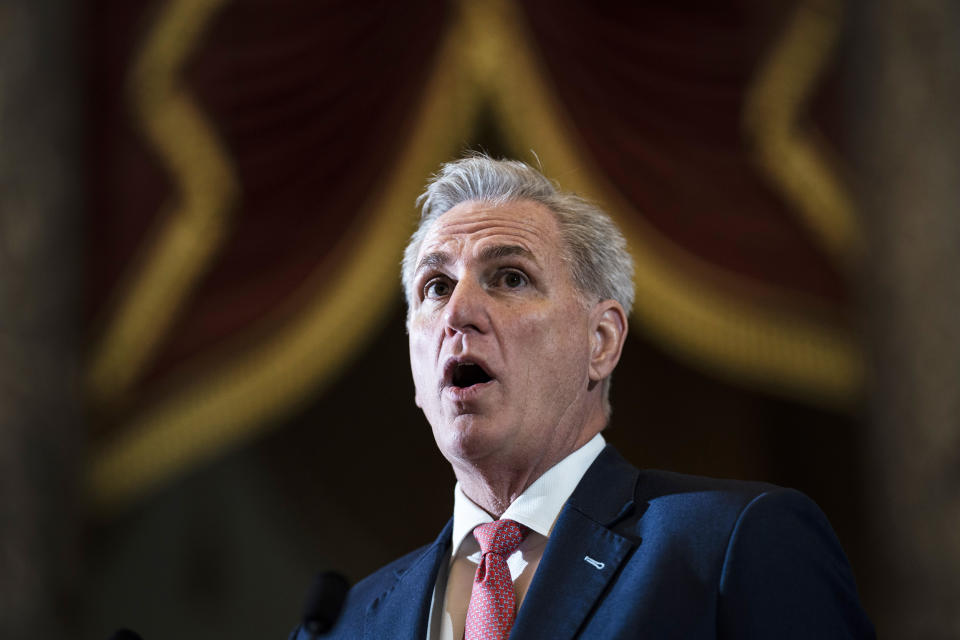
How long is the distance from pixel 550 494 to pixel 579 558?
0.19 metres

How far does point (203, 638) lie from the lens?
4773mm

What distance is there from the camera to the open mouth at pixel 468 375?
1.93 m

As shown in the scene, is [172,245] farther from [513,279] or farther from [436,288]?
[513,279]

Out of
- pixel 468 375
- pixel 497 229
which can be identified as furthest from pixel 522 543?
pixel 497 229

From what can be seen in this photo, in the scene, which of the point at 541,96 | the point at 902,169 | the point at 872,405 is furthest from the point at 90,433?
the point at 902,169

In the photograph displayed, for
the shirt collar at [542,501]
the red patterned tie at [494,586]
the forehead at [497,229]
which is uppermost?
the forehead at [497,229]

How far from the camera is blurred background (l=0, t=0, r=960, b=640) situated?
174 inches

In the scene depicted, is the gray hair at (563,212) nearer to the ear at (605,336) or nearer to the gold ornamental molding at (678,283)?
the ear at (605,336)

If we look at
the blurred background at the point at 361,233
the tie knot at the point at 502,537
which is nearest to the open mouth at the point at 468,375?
the tie knot at the point at 502,537

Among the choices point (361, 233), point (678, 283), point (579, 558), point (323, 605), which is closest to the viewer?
point (579, 558)

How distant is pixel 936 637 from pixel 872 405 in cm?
91

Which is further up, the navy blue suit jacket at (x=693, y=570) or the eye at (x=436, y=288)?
the eye at (x=436, y=288)

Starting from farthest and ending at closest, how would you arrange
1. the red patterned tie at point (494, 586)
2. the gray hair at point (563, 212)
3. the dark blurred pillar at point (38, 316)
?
1. the dark blurred pillar at point (38, 316)
2. the gray hair at point (563, 212)
3. the red patterned tie at point (494, 586)

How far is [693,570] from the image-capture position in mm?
1626
